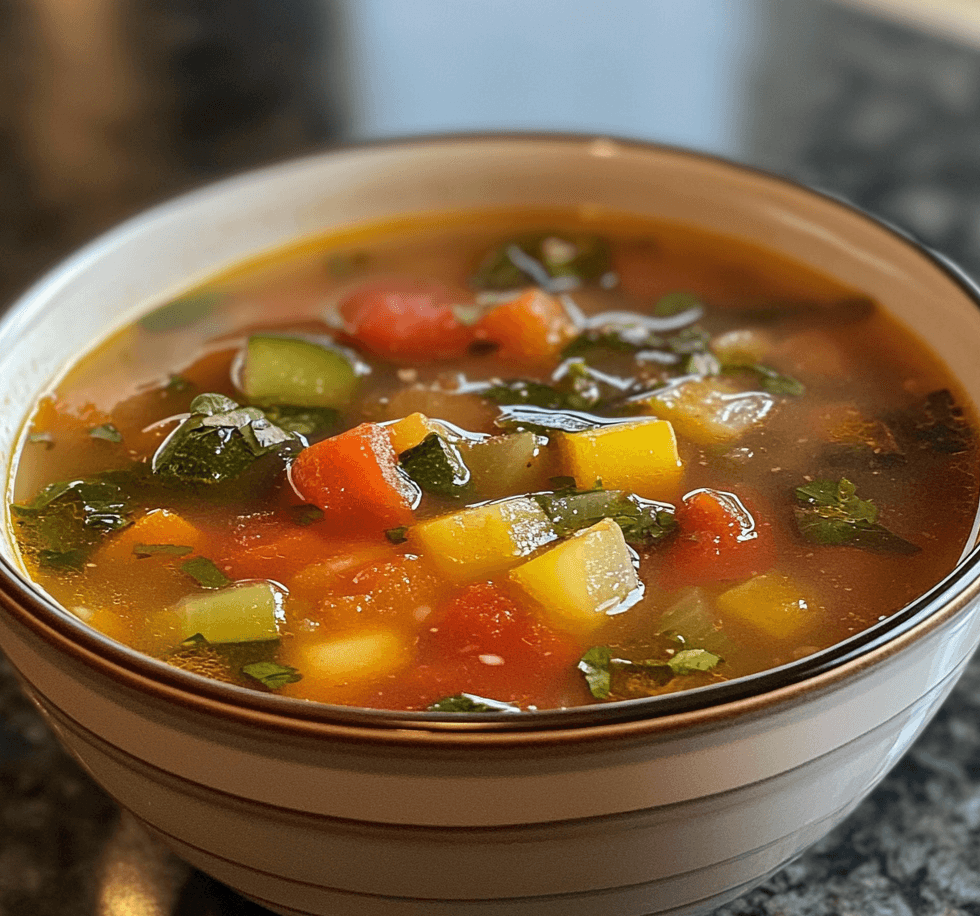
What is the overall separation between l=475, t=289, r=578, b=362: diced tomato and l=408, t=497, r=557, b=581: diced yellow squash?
1.56 ft

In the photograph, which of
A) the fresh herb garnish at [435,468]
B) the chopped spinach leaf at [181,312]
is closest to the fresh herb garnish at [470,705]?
the fresh herb garnish at [435,468]

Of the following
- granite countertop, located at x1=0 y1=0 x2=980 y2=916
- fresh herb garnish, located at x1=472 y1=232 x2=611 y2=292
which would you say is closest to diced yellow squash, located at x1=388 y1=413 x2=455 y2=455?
fresh herb garnish, located at x1=472 y1=232 x2=611 y2=292

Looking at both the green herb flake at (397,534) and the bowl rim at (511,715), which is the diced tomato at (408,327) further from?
the bowl rim at (511,715)

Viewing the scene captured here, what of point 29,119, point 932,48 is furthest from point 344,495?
point 932,48

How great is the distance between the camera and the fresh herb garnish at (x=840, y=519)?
4.80ft

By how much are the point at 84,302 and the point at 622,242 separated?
89cm

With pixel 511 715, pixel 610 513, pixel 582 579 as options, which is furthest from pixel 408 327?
pixel 511 715

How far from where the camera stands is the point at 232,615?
137 cm

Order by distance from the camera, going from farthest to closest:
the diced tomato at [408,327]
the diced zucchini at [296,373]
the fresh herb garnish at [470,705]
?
the diced tomato at [408,327] → the diced zucchini at [296,373] → the fresh herb garnish at [470,705]

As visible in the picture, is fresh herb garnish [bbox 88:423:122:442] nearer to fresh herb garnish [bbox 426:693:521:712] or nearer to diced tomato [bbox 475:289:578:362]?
diced tomato [bbox 475:289:578:362]

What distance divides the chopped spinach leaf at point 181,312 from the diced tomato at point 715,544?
89cm

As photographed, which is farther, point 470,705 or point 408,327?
point 408,327

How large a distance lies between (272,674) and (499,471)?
0.44m

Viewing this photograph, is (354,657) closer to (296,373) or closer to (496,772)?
(496,772)
